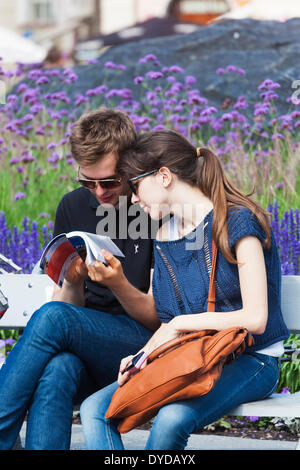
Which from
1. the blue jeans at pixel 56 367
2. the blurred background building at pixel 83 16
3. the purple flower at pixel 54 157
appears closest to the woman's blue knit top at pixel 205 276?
the blue jeans at pixel 56 367

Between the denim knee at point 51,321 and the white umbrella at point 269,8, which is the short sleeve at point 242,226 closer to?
the denim knee at point 51,321

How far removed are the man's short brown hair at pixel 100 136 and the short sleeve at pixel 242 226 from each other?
1.85 ft

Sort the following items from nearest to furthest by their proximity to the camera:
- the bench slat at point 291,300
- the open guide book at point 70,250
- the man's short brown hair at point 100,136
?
1. the open guide book at point 70,250
2. the man's short brown hair at point 100,136
3. the bench slat at point 291,300

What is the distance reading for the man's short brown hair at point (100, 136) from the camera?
9.70ft

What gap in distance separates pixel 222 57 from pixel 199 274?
457cm

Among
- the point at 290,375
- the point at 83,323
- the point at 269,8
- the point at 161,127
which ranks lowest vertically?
the point at 290,375

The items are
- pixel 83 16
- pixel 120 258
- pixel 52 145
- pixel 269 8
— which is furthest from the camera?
pixel 83 16

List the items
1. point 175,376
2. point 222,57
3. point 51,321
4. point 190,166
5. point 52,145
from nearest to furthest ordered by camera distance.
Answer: point 175,376, point 51,321, point 190,166, point 52,145, point 222,57

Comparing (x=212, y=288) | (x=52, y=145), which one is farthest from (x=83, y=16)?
(x=212, y=288)

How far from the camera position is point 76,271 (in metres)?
2.88

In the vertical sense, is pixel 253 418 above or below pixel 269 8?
below

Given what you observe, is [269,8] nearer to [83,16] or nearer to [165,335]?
[165,335]

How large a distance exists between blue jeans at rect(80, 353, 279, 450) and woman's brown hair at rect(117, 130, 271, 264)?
0.43 m

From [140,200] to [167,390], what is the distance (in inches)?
28.5
